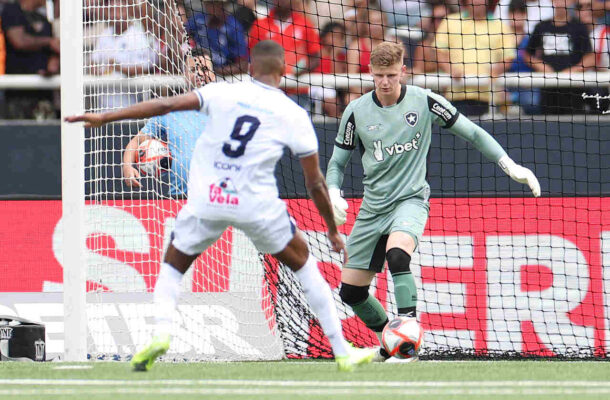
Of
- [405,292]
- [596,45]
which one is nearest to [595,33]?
[596,45]

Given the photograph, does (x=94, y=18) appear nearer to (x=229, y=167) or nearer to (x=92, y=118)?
(x=92, y=118)

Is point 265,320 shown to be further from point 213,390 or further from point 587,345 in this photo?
point 213,390

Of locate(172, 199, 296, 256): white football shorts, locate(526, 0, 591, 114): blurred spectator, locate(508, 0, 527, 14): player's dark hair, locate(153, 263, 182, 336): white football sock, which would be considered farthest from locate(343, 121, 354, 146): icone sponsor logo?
locate(508, 0, 527, 14): player's dark hair

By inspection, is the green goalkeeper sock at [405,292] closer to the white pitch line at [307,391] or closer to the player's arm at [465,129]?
the player's arm at [465,129]

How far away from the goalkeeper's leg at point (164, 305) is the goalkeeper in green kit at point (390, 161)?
5.10ft

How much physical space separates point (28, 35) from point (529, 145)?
4629 mm

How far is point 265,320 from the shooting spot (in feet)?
29.8

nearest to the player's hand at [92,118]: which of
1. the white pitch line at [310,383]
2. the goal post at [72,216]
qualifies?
the white pitch line at [310,383]

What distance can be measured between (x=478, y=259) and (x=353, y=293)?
1844 millimetres

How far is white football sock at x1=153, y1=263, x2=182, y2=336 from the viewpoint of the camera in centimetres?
589

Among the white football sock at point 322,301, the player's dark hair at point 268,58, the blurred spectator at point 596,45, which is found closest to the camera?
the player's dark hair at point 268,58

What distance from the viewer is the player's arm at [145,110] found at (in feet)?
18.9

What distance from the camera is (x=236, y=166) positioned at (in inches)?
230

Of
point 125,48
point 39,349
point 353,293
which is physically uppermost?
point 125,48
